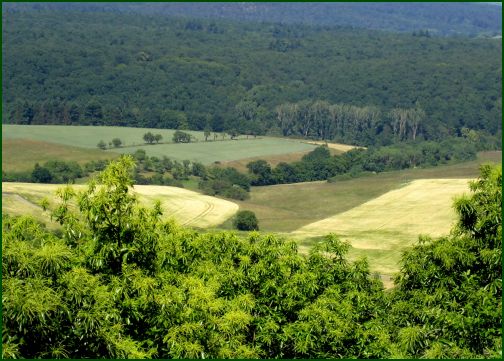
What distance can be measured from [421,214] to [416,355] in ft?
287

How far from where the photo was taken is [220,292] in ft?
93.2

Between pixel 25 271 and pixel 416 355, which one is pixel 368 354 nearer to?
pixel 416 355

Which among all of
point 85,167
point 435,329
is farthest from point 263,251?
point 85,167

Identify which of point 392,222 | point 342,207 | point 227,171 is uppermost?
point 392,222

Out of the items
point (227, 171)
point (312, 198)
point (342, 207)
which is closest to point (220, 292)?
point (342, 207)

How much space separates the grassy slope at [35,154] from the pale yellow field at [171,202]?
34.7 meters

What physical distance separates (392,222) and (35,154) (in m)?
86.4

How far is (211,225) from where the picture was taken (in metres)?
111

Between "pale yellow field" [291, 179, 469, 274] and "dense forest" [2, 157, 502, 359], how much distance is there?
51494 millimetres

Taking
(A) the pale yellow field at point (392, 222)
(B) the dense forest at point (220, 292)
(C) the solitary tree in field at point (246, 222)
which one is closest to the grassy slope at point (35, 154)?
(C) the solitary tree in field at point (246, 222)

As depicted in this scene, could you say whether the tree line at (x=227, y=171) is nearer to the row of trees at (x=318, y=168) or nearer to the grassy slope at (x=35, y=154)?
the row of trees at (x=318, y=168)

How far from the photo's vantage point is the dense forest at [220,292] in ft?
67.2

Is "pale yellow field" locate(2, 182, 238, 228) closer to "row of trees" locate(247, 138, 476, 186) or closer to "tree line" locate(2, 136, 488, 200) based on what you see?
"tree line" locate(2, 136, 488, 200)

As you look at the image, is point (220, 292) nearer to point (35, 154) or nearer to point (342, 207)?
point (342, 207)
